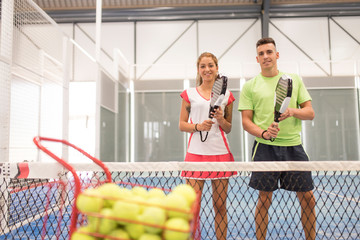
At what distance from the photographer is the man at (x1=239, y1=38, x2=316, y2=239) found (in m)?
2.00

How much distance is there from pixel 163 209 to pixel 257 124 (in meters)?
1.49

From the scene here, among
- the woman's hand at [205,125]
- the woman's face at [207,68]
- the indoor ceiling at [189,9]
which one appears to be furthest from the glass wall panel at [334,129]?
the woman's hand at [205,125]

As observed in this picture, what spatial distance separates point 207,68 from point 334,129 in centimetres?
789

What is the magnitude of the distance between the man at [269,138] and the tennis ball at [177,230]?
4.35ft

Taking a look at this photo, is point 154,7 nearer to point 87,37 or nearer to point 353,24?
point 87,37

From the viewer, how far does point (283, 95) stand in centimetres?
183

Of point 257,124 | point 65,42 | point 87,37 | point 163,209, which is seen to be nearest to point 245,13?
point 87,37

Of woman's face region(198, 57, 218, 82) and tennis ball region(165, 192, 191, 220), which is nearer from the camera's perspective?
tennis ball region(165, 192, 191, 220)

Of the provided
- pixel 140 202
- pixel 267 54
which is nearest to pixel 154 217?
pixel 140 202

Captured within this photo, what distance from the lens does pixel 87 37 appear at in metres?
9.70

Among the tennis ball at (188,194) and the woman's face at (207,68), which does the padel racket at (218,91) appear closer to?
the woman's face at (207,68)

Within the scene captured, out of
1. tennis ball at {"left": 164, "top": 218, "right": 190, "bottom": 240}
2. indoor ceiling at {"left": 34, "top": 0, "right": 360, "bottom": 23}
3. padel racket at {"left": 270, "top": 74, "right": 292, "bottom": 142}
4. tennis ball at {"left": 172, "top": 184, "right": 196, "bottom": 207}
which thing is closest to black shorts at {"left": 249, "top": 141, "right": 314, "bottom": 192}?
padel racket at {"left": 270, "top": 74, "right": 292, "bottom": 142}

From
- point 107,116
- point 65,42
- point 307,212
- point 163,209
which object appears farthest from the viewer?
point 107,116

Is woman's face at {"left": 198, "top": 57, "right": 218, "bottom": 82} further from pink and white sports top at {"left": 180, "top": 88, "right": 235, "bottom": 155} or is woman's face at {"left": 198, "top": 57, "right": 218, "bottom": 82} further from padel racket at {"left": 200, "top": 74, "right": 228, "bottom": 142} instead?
padel racket at {"left": 200, "top": 74, "right": 228, "bottom": 142}
